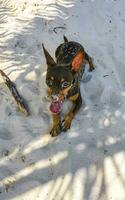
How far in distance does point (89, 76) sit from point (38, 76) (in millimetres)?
902

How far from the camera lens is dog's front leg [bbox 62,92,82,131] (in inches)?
261

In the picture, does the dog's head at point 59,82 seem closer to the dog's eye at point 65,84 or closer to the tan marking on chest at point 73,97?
the dog's eye at point 65,84

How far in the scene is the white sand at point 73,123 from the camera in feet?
19.3

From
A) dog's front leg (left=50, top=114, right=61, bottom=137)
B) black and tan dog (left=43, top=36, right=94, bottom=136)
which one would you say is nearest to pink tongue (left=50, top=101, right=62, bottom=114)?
black and tan dog (left=43, top=36, right=94, bottom=136)

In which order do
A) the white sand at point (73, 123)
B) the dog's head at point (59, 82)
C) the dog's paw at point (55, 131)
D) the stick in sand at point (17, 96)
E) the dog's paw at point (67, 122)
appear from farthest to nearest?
the stick in sand at point (17, 96) < the dog's paw at point (67, 122) < the dog's paw at point (55, 131) < the dog's head at point (59, 82) < the white sand at point (73, 123)

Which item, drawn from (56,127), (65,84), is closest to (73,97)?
(56,127)

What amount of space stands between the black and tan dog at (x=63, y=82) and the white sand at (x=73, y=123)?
166 millimetres

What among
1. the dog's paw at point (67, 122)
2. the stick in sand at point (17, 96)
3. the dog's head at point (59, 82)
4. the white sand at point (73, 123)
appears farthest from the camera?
the stick in sand at point (17, 96)

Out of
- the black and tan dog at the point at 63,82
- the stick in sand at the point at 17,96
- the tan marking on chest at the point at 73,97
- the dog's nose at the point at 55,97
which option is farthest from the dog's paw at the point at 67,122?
the dog's nose at the point at 55,97

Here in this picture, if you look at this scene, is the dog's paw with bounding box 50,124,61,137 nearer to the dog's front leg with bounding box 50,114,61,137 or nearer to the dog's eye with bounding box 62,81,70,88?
the dog's front leg with bounding box 50,114,61,137

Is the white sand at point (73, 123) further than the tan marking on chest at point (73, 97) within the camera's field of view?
No

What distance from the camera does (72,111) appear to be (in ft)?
22.0

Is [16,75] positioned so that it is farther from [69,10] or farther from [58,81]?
[69,10]

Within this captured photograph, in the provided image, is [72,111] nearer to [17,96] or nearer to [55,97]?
[55,97]
